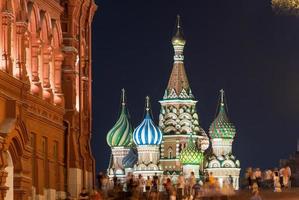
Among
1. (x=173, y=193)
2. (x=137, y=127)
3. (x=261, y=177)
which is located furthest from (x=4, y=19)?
(x=137, y=127)

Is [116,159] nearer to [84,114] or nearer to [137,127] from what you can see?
[137,127]

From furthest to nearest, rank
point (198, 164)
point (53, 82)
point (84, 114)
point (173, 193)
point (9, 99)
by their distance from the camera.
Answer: point (198, 164) → point (84, 114) → point (53, 82) → point (173, 193) → point (9, 99)

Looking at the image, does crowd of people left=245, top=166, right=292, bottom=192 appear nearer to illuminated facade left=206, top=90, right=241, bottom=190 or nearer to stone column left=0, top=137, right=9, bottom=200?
stone column left=0, top=137, right=9, bottom=200

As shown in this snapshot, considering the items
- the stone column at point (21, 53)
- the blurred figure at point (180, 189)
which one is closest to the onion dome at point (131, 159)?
the blurred figure at point (180, 189)

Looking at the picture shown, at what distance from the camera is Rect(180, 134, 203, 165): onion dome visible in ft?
450

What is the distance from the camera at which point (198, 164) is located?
139m

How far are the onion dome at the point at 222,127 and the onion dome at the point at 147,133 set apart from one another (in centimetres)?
569

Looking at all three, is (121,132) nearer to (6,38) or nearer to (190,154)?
(190,154)

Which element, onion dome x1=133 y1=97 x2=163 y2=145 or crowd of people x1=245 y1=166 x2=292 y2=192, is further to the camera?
onion dome x1=133 y1=97 x2=163 y2=145

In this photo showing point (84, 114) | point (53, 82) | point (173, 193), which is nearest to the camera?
point (173, 193)

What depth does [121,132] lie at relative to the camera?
466 feet

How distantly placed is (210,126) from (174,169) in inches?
232

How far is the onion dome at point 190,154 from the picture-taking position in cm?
13725

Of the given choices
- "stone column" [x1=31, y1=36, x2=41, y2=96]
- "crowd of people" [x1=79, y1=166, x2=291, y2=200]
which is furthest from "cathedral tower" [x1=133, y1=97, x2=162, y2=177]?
"stone column" [x1=31, y1=36, x2=41, y2=96]
